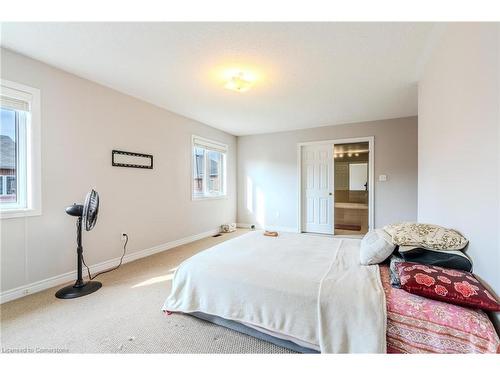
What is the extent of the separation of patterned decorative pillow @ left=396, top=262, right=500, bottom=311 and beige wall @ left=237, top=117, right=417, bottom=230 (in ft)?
11.6

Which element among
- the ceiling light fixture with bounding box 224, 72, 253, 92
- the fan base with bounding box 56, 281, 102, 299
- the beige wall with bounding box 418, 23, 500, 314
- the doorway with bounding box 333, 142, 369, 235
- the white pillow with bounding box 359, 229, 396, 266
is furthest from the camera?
the doorway with bounding box 333, 142, 369, 235

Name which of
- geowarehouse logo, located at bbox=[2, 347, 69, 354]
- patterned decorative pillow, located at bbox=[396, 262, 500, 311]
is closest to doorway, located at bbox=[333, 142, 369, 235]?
patterned decorative pillow, located at bbox=[396, 262, 500, 311]

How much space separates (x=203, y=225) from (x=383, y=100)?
406cm

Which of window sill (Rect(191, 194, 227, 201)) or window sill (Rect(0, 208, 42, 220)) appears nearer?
window sill (Rect(0, 208, 42, 220))

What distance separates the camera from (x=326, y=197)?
16.7 ft

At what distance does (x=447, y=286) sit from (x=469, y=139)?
3.09 feet

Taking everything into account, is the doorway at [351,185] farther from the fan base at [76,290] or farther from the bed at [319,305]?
the fan base at [76,290]

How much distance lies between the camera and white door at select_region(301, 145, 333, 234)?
199 inches

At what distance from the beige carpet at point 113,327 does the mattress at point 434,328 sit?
73 cm

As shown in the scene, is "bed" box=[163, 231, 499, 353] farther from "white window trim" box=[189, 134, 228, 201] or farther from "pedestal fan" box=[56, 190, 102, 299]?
"white window trim" box=[189, 134, 228, 201]

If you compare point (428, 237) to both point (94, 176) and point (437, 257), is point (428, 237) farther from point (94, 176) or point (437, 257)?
point (94, 176)

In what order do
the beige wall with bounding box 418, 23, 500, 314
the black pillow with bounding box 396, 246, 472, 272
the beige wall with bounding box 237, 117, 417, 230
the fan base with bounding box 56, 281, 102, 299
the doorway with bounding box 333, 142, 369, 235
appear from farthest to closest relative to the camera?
the doorway with bounding box 333, 142, 369, 235 → the beige wall with bounding box 237, 117, 417, 230 → the fan base with bounding box 56, 281, 102, 299 → the black pillow with bounding box 396, 246, 472, 272 → the beige wall with bounding box 418, 23, 500, 314

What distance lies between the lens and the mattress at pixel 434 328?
1041mm

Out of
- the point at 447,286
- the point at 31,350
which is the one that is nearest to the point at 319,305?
the point at 447,286
